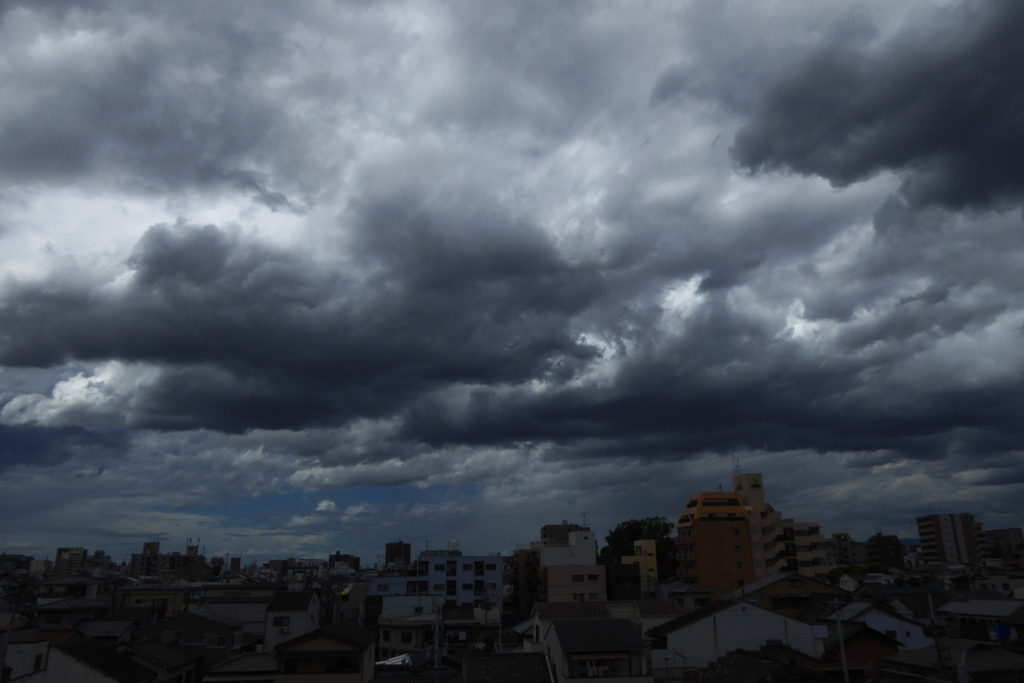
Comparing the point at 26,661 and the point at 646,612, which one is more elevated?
the point at 26,661

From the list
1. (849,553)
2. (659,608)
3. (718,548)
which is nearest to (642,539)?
(718,548)

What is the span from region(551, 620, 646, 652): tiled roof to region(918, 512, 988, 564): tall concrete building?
186 metres

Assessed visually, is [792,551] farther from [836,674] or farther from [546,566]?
[836,674]

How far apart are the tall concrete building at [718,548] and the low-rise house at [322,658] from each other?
66269 mm

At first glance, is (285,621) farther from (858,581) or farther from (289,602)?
(858,581)

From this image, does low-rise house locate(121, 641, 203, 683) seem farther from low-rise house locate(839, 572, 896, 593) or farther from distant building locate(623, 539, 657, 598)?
low-rise house locate(839, 572, 896, 593)

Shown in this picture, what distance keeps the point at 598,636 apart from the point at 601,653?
4.28 ft

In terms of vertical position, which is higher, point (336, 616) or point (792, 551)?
point (792, 551)

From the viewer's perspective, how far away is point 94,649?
44.8 metres

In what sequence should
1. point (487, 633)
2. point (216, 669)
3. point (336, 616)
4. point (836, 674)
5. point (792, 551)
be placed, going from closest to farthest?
point (836, 674) < point (216, 669) < point (487, 633) < point (336, 616) < point (792, 551)

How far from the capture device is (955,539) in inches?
7367

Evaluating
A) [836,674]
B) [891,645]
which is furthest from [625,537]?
[836,674]

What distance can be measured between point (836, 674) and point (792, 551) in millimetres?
63908

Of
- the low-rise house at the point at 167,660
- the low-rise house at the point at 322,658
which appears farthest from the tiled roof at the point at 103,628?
the low-rise house at the point at 322,658
